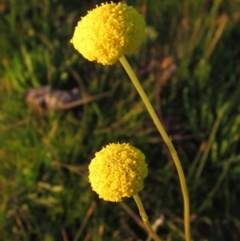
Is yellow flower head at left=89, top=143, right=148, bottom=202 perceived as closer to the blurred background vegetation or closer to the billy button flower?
the billy button flower

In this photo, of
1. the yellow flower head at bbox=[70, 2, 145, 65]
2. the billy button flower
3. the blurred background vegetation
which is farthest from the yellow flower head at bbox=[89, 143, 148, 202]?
the blurred background vegetation

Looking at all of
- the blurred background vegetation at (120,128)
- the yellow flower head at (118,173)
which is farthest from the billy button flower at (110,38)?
the blurred background vegetation at (120,128)

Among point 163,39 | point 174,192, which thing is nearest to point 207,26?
point 163,39

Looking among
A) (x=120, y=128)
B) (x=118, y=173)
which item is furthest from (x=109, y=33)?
(x=120, y=128)

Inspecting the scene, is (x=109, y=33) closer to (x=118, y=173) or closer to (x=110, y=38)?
(x=110, y=38)

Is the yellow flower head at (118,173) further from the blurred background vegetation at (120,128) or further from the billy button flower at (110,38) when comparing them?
the blurred background vegetation at (120,128)
